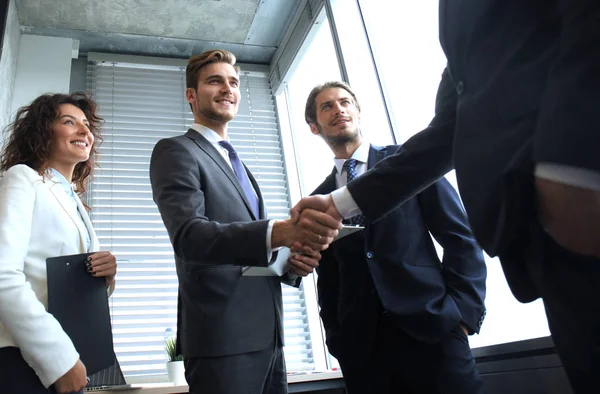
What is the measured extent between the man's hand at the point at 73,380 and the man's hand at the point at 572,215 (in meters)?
1.21

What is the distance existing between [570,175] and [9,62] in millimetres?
3731

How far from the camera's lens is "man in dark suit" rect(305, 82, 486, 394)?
1465 millimetres

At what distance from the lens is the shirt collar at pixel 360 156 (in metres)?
1.99

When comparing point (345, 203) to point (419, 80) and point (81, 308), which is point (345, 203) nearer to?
point (81, 308)

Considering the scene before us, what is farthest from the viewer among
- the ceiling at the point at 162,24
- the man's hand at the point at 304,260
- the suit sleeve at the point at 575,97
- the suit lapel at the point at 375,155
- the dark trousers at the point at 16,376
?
the ceiling at the point at 162,24

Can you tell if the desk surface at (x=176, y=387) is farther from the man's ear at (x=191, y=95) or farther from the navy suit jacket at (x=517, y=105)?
the navy suit jacket at (x=517, y=105)

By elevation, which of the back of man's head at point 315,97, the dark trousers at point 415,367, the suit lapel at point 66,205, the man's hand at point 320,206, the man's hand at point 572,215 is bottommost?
the dark trousers at point 415,367

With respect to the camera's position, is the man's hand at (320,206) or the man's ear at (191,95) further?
the man's ear at (191,95)

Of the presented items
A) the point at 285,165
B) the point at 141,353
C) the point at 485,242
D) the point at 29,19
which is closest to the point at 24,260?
the point at 485,242

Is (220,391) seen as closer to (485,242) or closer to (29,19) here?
(485,242)

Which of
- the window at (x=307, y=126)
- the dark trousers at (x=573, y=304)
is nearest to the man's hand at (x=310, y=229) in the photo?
the dark trousers at (x=573, y=304)

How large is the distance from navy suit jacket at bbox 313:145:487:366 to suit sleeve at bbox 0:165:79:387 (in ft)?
2.92

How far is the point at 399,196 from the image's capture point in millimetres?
1237

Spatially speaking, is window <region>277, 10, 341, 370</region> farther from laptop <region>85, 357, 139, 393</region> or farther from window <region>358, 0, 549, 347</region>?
laptop <region>85, 357, 139, 393</region>
